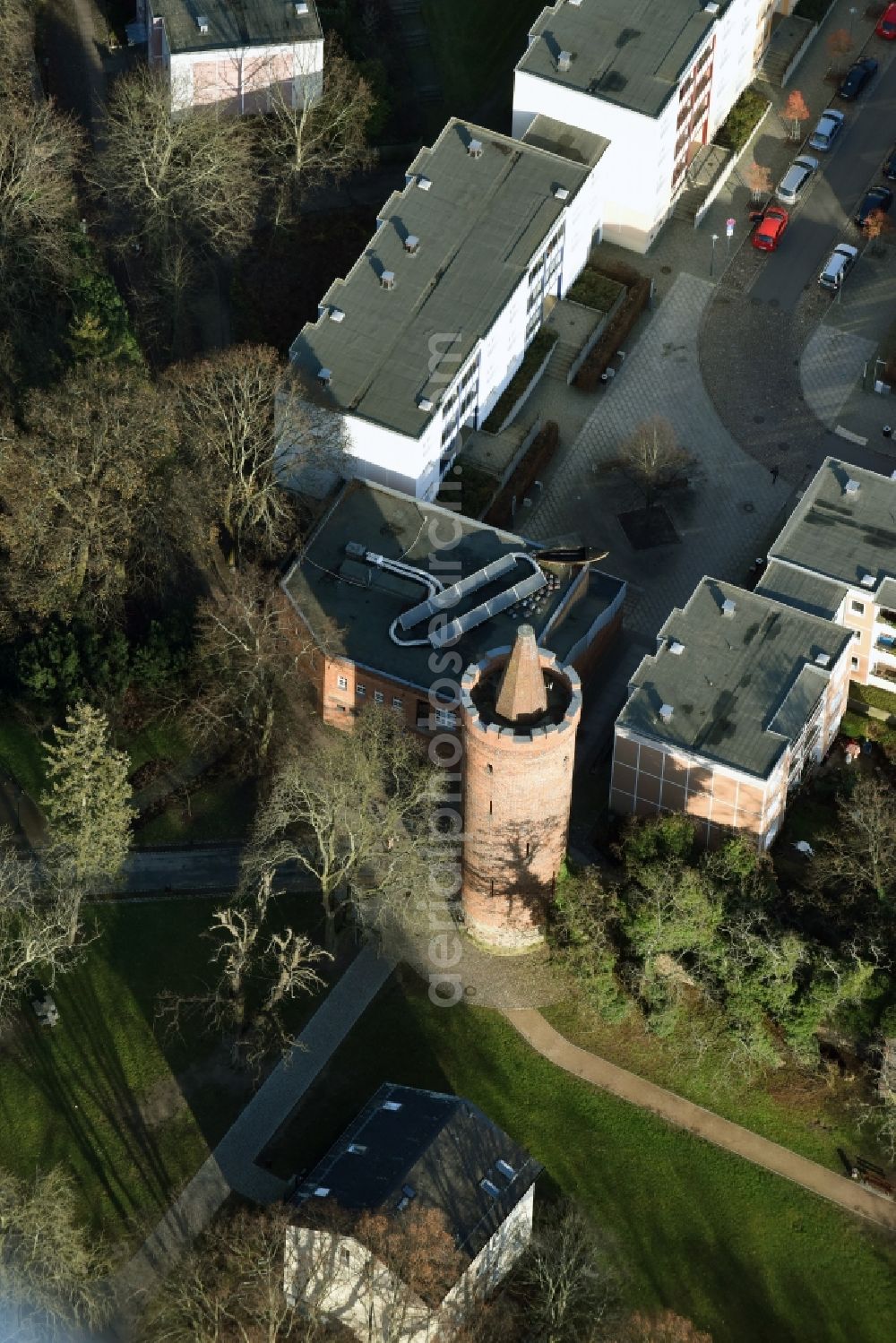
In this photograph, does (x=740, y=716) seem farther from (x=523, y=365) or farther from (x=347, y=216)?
(x=347, y=216)

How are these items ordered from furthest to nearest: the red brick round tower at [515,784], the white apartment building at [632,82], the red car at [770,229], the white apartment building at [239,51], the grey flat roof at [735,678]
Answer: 1. the red car at [770,229]
2. the white apartment building at [239,51]
3. the white apartment building at [632,82]
4. the grey flat roof at [735,678]
5. the red brick round tower at [515,784]

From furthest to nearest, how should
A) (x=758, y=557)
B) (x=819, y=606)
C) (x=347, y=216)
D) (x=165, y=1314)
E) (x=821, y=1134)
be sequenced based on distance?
(x=347, y=216) → (x=758, y=557) → (x=819, y=606) → (x=821, y=1134) → (x=165, y=1314)

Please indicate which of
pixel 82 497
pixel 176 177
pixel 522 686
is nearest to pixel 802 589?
pixel 522 686

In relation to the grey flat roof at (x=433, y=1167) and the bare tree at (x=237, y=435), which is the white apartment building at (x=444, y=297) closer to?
the bare tree at (x=237, y=435)

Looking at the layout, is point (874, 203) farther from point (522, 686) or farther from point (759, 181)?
point (522, 686)

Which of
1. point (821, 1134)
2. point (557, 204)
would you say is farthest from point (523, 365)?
point (821, 1134)

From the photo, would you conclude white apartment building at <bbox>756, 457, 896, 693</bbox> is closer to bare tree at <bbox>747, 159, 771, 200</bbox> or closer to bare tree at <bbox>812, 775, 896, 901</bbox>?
bare tree at <bbox>812, 775, 896, 901</bbox>

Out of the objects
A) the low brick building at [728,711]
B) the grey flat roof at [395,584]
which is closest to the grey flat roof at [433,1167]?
the low brick building at [728,711]
